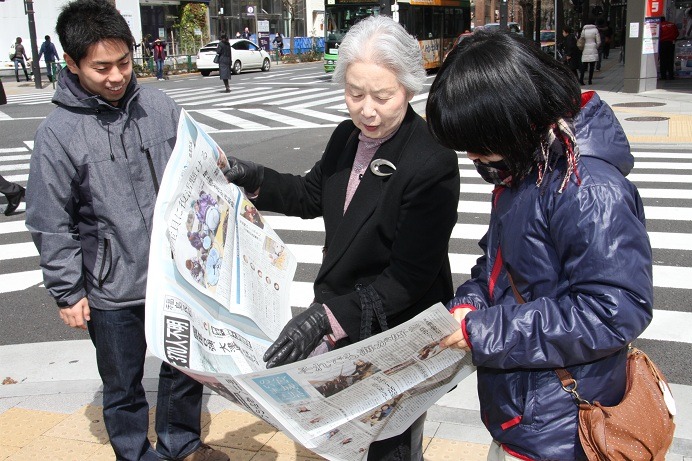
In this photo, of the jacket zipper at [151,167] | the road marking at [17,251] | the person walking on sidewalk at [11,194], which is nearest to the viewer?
the jacket zipper at [151,167]

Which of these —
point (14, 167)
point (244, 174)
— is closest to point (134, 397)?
point (244, 174)

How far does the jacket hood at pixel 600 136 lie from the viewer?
5.50 ft

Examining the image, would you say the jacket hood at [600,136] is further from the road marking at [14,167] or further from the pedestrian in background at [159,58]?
the pedestrian in background at [159,58]

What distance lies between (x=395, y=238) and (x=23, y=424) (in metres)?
2.44

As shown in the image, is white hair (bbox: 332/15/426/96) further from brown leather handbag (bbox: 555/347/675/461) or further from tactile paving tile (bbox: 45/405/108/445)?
tactile paving tile (bbox: 45/405/108/445)

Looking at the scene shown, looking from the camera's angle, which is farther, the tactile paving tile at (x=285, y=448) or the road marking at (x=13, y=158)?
the road marking at (x=13, y=158)

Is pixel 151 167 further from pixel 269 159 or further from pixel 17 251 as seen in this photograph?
pixel 269 159

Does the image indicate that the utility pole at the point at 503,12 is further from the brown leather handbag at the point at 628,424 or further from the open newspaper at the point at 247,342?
the brown leather handbag at the point at 628,424

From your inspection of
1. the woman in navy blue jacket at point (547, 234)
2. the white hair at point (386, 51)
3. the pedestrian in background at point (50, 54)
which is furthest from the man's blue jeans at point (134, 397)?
the pedestrian in background at point (50, 54)

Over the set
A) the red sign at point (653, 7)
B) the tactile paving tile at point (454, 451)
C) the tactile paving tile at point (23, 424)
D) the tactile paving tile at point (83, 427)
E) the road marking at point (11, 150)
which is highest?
the red sign at point (653, 7)

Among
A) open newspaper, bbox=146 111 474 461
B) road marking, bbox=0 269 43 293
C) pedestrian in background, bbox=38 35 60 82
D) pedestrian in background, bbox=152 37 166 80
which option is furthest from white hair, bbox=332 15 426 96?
pedestrian in background, bbox=152 37 166 80

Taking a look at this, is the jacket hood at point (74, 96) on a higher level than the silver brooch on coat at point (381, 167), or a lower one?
higher

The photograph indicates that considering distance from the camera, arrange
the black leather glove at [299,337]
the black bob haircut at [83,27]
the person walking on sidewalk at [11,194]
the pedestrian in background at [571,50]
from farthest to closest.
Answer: the pedestrian in background at [571,50] < the person walking on sidewalk at [11,194] < the black bob haircut at [83,27] < the black leather glove at [299,337]

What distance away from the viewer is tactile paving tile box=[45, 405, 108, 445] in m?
3.53
